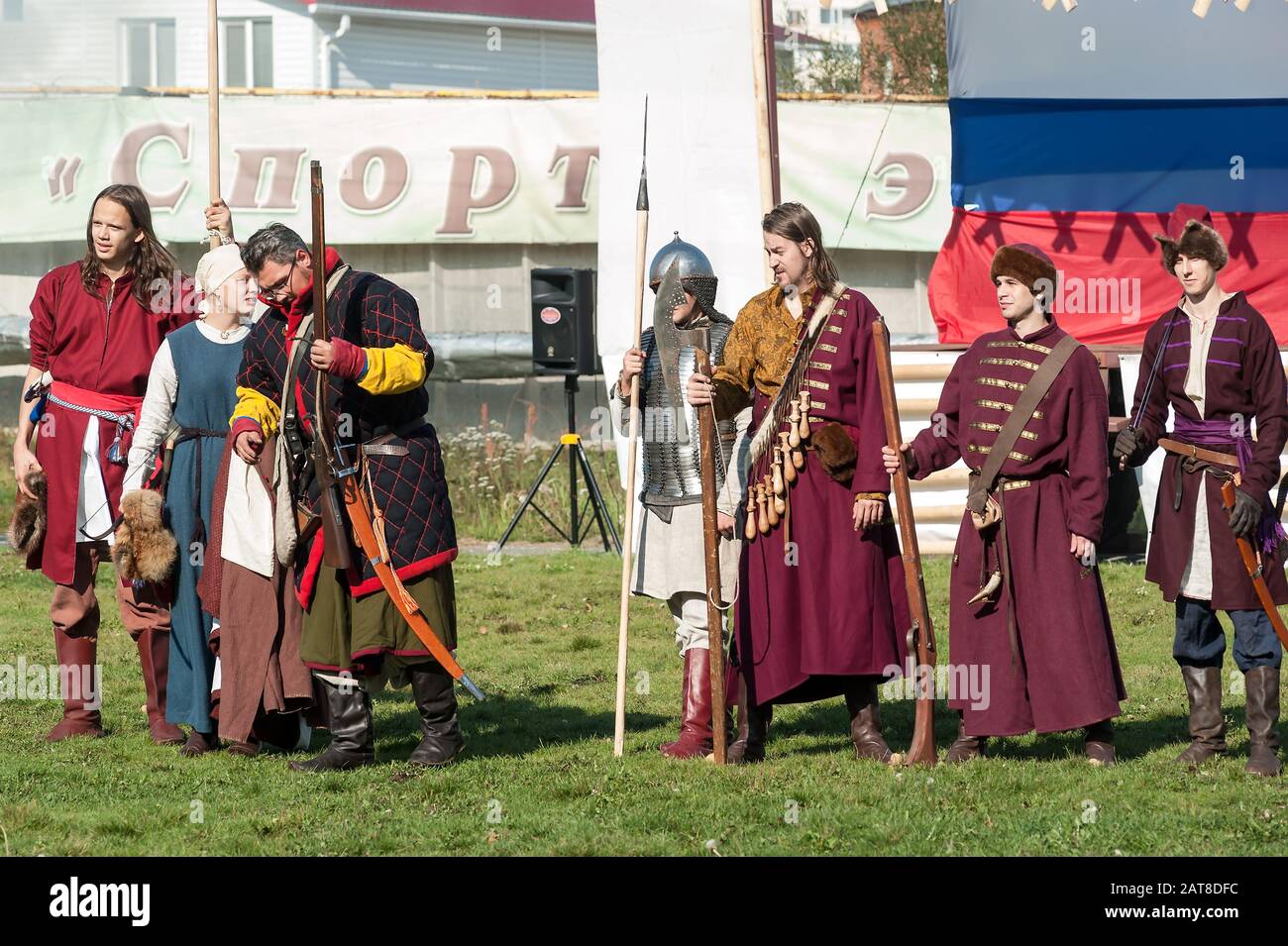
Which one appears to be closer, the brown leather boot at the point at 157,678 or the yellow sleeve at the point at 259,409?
the yellow sleeve at the point at 259,409

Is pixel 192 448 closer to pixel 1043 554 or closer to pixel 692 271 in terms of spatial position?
pixel 692 271

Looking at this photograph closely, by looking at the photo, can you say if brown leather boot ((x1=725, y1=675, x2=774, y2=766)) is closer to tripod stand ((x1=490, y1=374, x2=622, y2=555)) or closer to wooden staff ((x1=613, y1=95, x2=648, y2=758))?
wooden staff ((x1=613, y1=95, x2=648, y2=758))

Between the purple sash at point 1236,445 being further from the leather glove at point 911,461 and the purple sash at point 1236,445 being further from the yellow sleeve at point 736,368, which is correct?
the yellow sleeve at point 736,368

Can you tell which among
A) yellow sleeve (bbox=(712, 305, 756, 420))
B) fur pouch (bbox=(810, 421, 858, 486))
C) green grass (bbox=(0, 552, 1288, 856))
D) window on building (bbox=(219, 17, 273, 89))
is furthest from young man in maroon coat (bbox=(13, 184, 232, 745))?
window on building (bbox=(219, 17, 273, 89))

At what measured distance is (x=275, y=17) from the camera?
1105 inches

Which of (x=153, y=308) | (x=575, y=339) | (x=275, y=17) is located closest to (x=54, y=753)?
(x=153, y=308)

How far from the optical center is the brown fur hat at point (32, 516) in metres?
7.74

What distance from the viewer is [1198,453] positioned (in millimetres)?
6832

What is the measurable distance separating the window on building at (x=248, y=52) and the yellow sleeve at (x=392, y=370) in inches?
891

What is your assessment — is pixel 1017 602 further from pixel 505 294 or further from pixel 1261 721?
pixel 505 294

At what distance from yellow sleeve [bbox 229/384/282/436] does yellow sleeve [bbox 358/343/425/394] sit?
0.60 m

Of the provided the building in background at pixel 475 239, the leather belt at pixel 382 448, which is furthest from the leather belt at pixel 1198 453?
the building in background at pixel 475 239

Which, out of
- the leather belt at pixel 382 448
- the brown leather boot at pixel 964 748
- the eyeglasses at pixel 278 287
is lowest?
the brown leather boot at pixel 964 748

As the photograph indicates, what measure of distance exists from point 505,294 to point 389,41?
1049 centimetres
